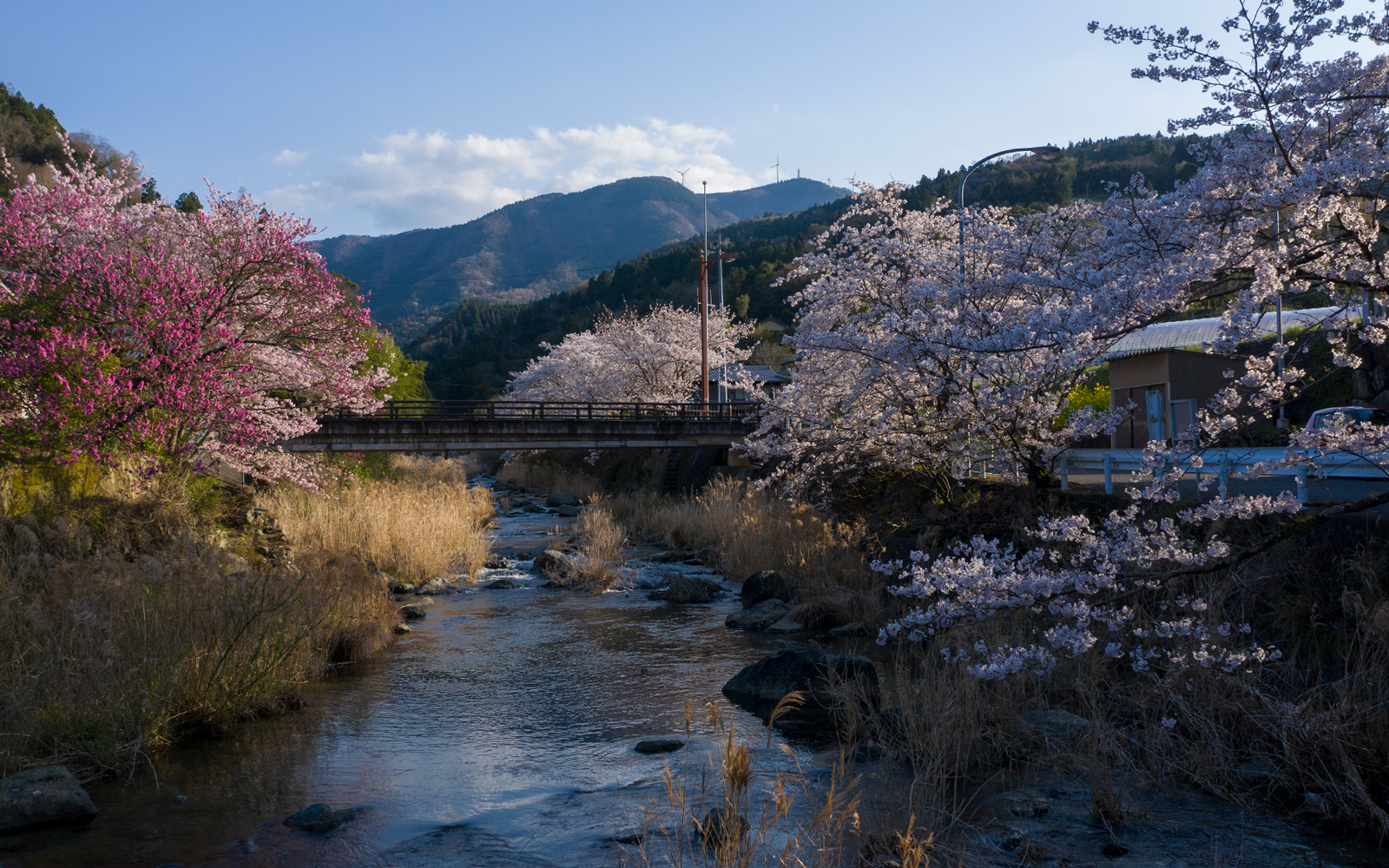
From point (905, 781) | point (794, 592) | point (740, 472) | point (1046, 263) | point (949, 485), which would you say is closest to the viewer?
point (905, 781)

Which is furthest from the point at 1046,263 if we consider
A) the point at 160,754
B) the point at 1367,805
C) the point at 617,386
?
the point at 617,386

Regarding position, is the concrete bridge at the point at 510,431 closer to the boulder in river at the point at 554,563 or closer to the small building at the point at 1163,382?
the boulder in river at the point at 554,563

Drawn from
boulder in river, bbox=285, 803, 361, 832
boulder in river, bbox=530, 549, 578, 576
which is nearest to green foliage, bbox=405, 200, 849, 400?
boulder in river, bbox=530, 549, 578, 576

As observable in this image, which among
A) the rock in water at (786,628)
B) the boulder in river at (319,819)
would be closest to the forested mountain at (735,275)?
the rock in water at (786,628)

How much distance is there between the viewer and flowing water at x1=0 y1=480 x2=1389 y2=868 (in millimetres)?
5934

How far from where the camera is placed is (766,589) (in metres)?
14.8

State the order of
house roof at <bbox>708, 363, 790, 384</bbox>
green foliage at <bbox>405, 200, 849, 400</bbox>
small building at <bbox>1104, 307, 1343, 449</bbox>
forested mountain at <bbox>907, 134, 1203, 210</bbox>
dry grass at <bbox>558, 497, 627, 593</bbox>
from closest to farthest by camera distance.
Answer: dry grass at <bbox>558, 497, 627, 593</bbox>, small building at <bbox>1104, 307, 1343, 449</bbox>, house roof at <bbox>708, 363, 790, 384</bbox>, green foliage at <bbox>405, 200, 849, 400</bbox>, forested mountain at <bbox>907, 134, 1203, 210</bbox>

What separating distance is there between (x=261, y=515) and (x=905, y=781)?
13.2m

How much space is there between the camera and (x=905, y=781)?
709cm

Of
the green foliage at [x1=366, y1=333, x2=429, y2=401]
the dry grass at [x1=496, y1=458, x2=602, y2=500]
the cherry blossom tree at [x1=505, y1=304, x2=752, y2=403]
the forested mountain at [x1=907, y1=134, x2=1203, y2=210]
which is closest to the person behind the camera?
the green foliage at [x1=366, y1=333, x2=429, y2=401]

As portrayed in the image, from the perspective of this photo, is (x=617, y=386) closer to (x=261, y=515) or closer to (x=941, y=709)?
(x=261, y=515)

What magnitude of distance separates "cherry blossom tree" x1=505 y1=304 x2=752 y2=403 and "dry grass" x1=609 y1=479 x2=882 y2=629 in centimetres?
1554

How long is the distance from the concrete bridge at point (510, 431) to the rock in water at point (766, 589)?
915 centimetres

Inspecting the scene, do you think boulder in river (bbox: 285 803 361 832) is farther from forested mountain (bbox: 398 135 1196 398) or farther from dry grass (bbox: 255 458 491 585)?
forested mountain (bbox: 398 135 1196 398)
